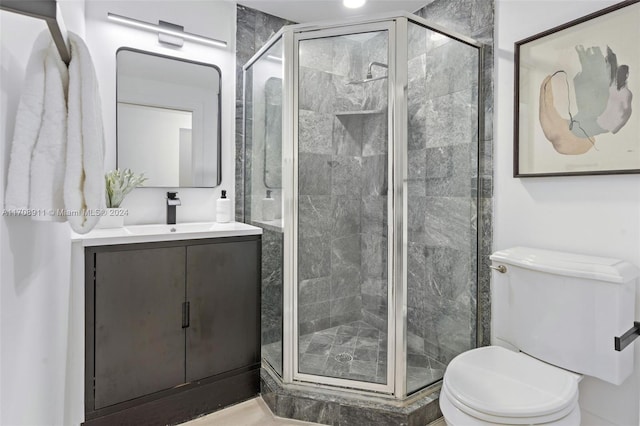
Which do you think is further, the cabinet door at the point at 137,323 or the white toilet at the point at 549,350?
the cabinet door at the point at 137,323

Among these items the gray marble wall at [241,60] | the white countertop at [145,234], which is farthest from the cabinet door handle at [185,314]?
the gray marble wall at [241,60]

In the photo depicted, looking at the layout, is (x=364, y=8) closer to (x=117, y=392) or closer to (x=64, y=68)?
(x=64, y=68)

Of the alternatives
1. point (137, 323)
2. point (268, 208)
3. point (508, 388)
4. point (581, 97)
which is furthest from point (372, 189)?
point (137, 323)

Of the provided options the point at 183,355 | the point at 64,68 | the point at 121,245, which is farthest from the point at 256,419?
the point at 64,68

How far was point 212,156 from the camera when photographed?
2268 millimetres

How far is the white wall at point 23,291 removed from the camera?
0.72m

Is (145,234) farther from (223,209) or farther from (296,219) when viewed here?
(296,219)

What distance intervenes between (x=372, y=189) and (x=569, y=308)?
3.62 feet

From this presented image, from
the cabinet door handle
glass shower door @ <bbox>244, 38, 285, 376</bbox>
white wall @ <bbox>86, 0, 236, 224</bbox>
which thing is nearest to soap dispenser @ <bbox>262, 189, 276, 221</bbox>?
glass shower door @ <bbox>244, 38, 285, 376</bbox>

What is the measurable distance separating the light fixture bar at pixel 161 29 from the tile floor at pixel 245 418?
2198mm

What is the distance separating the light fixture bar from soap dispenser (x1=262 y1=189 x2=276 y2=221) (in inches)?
42.3

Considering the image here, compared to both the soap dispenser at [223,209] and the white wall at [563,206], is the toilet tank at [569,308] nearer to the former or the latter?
the white wall at [563,206]

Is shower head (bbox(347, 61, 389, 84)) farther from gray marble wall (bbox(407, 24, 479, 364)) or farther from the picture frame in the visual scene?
the picture frame

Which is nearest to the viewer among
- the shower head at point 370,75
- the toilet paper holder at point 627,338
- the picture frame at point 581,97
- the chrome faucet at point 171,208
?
the toilet paper holder at point 627,338
